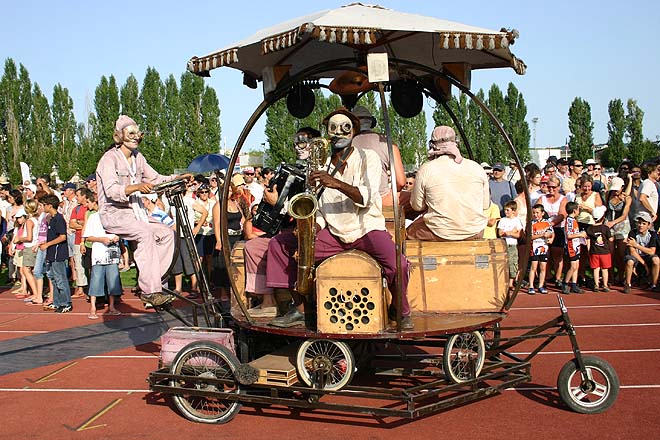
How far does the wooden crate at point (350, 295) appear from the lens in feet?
18.9

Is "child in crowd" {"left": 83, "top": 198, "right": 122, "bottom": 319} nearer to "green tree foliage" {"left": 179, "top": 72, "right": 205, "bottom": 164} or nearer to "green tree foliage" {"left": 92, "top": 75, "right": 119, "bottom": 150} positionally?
"green tree foliage" {"left": 179, "top": 72, "right": 205, "bottom": 164}

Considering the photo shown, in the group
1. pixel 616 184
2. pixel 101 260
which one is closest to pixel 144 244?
pixel 101 260

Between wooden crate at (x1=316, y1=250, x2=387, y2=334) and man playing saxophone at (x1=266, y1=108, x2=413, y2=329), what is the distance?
0.24m

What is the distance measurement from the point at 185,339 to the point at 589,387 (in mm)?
3345

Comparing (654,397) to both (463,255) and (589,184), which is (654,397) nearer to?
(463,255)

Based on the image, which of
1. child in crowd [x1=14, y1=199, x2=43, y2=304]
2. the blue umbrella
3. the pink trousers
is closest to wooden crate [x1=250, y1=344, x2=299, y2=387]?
the pink trousers

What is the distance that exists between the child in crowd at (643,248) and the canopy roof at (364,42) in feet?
20.6

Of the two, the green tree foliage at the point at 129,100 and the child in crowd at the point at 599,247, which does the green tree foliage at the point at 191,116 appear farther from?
the child in crowd at the point at 599,247

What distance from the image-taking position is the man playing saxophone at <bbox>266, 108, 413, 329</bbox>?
604 centimetres

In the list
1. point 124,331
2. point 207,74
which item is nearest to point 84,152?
point 124,331

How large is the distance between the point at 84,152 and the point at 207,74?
40.3 m

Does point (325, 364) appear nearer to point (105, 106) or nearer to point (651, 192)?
point (651, 192)

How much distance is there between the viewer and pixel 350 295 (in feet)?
19.0

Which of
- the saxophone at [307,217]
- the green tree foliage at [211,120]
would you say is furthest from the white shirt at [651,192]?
the green tree foliage at [211,120]
